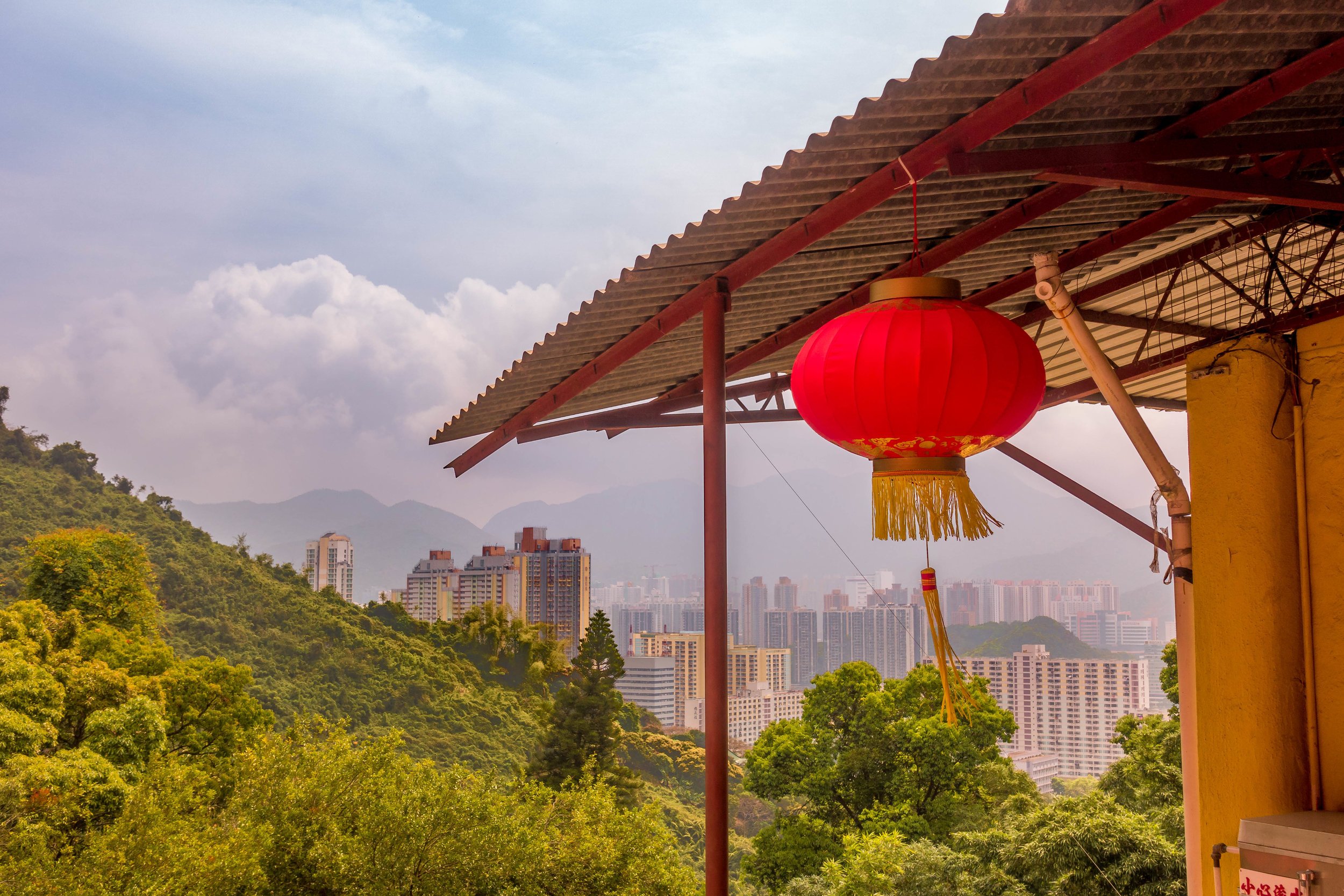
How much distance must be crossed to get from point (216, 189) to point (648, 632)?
27553 mm

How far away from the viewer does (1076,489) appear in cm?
475

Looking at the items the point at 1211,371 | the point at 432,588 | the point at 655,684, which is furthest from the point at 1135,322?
Answer: the point at 432,588

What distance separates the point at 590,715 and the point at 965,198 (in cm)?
1385

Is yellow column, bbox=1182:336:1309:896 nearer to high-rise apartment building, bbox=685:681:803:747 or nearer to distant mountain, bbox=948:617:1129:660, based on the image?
high-rise apartment building, bbox=685:681:803:747

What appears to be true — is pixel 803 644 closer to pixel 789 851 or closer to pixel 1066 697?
pixel 1066 697

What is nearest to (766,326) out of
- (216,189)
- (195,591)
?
(195,591)

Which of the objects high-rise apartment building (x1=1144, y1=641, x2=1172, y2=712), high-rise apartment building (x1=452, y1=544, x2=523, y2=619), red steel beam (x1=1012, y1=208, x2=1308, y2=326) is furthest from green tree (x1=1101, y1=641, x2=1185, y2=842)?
high-rise apartment building (x1=452, y1=544, x2=523, y2=619)

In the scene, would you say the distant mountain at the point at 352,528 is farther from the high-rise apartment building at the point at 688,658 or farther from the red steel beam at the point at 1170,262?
the red steel beam at the point at 1170,262

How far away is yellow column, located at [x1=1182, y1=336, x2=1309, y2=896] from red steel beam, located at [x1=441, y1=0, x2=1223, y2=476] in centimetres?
88

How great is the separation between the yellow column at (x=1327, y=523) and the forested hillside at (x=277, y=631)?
21.5 meters

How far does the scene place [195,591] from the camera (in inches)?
1061

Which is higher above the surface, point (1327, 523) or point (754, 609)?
point (1327, 523)

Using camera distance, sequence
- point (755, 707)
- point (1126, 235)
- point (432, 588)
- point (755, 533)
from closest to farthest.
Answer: point (1126, 235) → point (755, 707) → point (432, 588) → point (755, 533)

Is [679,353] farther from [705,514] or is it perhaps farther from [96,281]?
[96,281]
